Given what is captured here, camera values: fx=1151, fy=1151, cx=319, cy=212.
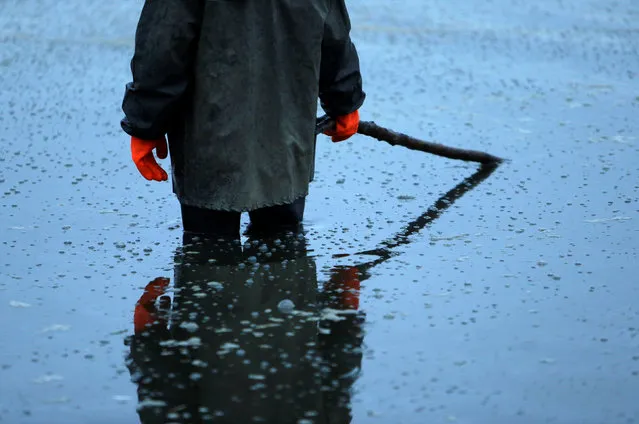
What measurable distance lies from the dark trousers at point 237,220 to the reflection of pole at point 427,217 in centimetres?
35

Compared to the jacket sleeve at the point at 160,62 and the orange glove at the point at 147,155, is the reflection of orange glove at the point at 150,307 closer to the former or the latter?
the orange glove at the point at 147,155

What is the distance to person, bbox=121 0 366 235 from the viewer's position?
12.7 feet

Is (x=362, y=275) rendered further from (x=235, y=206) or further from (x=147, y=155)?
(x=147, y=155)

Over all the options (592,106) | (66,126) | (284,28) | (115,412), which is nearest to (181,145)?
(284,28)

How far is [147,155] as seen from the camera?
4.12 m

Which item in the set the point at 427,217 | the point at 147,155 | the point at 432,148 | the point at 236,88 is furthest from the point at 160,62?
the point at 432,148

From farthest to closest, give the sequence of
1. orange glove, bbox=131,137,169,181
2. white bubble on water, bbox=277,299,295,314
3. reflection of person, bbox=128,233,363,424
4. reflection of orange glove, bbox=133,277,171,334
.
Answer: orange glove, bbox=131,137,169,181
white bubble on water, bbox=277,299,295,314
reflection of orange glove, bbox=133,277,171,334
reflection of person, bbox=128,233,363,424

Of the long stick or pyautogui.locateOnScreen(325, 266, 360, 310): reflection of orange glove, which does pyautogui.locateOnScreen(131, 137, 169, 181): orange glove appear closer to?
pyautogui.locateOnScreen(325, 266, 360, 310): reflection of orange glove

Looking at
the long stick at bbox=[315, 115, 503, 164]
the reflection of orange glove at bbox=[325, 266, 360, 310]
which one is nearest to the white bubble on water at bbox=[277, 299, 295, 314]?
the reflection of orange glove at bbox=[325, 266, 360, 310]

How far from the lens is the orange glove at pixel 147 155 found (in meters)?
4.09

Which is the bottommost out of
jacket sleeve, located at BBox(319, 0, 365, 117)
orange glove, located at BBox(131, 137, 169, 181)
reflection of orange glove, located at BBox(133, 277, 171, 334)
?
reflection of orange glove, located at BBox(133, 277, 171, 334)

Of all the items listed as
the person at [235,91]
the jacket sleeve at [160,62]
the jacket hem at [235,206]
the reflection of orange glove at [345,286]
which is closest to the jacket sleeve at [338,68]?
the person at [235,91]

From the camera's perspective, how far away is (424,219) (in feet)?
16.0

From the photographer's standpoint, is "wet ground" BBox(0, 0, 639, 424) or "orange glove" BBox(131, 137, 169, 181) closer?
"wet ground" BBox(0, 0, 639, 424)
